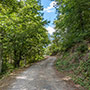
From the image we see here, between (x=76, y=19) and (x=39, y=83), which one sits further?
(x=76, y=19)

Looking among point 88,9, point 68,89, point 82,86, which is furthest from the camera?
point 88,9

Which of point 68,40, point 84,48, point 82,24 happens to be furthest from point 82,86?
point 82,24

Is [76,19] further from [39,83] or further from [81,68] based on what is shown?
[39,83]

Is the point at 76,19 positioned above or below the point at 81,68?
above

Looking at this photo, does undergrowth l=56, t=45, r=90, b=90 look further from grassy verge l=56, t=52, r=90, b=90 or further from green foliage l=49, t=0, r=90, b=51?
green foliage l=49, t=0, r=90, b=51

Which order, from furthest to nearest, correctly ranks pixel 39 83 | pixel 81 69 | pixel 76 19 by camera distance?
pixel 76 19 → pixel 81 69 → pixel 39 83

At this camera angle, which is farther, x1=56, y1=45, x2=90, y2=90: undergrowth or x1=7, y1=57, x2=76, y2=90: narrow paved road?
x1=56, y1=45, x2=90, y2=90: undergrowth

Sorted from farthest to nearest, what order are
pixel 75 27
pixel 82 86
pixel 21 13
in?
1. pixel 75 27
2. pixel 21 13
3. pixel 82 86

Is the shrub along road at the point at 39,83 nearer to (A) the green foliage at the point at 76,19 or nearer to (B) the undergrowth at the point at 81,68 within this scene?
(B) the undergrowth at the point at 81,68

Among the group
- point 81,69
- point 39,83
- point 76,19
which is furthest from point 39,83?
point 76,19

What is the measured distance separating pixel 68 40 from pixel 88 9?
4552 millimetres

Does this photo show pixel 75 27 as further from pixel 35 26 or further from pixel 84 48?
pixel 35 26

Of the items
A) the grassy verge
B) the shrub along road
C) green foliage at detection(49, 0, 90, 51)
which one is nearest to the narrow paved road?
the shrub along road

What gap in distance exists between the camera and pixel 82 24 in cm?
1046
